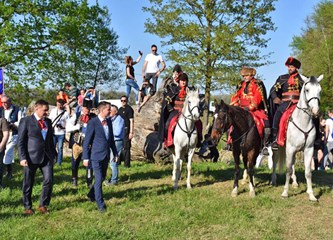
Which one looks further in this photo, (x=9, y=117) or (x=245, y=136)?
(x=9, y=117)

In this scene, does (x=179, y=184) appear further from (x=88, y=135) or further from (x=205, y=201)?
(x=88, y=135)

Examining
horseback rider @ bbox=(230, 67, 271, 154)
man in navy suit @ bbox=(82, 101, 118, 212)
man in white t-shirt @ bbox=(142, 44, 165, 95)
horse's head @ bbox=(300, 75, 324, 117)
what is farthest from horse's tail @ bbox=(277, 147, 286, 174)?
man in white t-shirt @ bbox=(142, 44, 165, 95)

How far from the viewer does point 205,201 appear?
891 cm

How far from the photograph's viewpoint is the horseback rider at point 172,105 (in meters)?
11.0

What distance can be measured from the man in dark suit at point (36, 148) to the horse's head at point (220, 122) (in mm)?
3352

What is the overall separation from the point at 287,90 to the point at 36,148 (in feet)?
19.5

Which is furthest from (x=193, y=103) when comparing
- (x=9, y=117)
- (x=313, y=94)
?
(x=9, y=117)

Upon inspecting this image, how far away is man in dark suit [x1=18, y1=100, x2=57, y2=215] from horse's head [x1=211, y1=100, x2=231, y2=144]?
3.35 m

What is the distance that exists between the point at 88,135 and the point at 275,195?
4569mm

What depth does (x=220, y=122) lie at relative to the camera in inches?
346

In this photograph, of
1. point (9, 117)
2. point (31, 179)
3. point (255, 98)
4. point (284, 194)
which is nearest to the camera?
point (31, 179)

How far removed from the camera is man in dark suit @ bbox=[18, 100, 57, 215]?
25.2 ft

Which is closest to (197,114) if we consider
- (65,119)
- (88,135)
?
(88,135)

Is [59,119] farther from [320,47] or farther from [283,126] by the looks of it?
[320,47]
